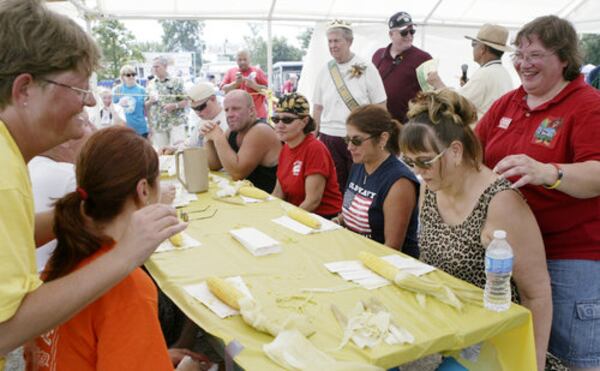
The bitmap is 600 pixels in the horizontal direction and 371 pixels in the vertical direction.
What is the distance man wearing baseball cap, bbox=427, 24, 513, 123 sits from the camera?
143 inches

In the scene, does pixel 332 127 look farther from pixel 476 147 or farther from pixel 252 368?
pixel 252 368

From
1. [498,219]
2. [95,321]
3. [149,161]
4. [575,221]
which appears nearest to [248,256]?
[149,161]

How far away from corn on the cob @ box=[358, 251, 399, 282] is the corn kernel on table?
57mm

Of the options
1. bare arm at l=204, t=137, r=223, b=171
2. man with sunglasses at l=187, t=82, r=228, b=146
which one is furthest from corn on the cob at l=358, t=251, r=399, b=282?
man with sunglasses at l=187, t=82, r=228, b=146

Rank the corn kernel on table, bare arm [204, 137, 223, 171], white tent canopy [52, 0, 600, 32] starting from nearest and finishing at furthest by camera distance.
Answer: the corn kernel on table
bare arm [204, 137, 223, 171]
white tent canopy [52, 0, 600, 32]

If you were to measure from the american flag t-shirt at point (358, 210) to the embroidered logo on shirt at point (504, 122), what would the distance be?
70 cm

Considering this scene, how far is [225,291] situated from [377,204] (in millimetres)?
1157

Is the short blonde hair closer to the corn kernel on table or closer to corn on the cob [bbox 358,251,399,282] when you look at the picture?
the corn kernel on table

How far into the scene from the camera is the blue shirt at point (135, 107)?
8.17 m

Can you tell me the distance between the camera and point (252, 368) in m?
1.22

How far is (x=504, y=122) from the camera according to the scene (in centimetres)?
219

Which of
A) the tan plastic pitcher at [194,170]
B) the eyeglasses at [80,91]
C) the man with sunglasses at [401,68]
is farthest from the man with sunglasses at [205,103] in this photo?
the eyeglasses at [80,91]

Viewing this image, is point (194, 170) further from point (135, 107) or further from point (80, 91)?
point (135, 107)

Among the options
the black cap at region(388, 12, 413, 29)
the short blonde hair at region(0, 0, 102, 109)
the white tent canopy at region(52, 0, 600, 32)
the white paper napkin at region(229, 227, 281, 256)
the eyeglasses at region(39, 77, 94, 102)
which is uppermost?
the white tent canopy at region(52, 0, 600, 32)
